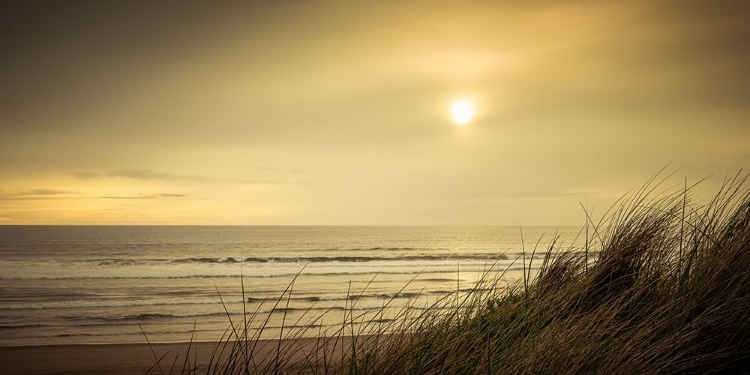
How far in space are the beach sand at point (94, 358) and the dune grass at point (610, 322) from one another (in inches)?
248

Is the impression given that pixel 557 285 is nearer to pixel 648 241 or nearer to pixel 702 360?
pixel 648 241

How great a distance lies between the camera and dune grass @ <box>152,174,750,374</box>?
275 cm

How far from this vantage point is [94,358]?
11219mm

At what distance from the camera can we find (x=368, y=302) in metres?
18.8

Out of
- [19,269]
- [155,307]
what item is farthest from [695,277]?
[19,269]

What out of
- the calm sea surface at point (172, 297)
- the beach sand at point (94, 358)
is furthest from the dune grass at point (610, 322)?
the beach sand at point (94, 358)

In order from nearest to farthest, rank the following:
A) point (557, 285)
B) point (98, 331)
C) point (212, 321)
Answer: point (557, 285), point (98, 331), point (212, 321)

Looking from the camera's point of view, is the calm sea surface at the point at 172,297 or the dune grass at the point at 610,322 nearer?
the dune grass at the point at 610,322

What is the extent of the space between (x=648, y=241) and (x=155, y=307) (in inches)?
692

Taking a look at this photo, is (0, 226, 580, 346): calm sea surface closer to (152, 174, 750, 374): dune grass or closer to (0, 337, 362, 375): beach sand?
(0, 337, 362, 375): beach sand

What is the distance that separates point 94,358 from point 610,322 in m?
11.2

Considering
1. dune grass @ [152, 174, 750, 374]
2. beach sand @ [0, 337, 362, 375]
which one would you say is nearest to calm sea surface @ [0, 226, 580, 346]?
beach sand @ [0, 337, 362, 375]

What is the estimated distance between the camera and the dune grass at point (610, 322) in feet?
9.02

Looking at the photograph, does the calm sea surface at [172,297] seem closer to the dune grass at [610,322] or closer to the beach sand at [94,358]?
the beach sand at [94,358]
